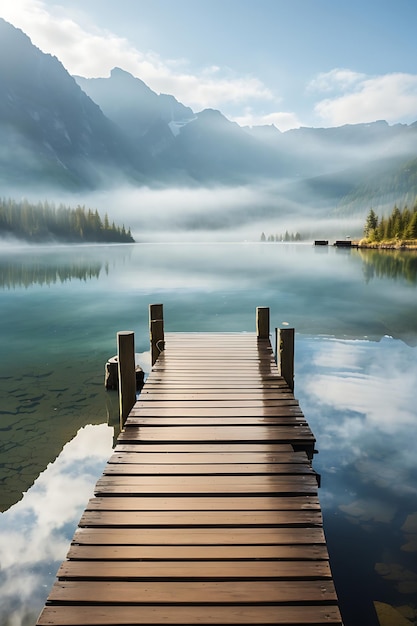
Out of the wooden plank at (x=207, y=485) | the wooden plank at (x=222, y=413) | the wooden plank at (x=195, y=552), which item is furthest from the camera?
the wooden plank at (x=222, y=413)

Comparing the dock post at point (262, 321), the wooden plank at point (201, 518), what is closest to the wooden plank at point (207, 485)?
the wooden plank at point (201, 518)

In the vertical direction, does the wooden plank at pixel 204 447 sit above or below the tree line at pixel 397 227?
below

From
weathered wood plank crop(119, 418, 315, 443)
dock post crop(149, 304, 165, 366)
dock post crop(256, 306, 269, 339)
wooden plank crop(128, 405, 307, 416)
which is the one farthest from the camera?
dock post crop(256, 306, 269, 339)

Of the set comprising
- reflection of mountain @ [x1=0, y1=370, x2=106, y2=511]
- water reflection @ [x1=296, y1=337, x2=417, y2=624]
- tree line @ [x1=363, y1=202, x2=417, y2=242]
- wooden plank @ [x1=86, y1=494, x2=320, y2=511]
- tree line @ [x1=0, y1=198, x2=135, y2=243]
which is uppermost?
tree line @ [x1=0, y1=198, x2=135, y2=243]

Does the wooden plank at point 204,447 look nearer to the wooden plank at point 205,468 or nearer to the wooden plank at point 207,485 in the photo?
the wooden plank at point 205,468

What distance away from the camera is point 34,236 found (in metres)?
164

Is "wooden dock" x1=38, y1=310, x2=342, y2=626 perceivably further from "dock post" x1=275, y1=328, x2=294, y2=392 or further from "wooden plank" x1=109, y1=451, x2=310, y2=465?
"dock post" x1=275, y1=328, x2=294, y2=392

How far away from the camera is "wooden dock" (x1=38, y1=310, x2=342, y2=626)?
318 cm

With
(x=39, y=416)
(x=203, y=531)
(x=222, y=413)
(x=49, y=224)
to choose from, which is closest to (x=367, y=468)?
(x=222, y=413)

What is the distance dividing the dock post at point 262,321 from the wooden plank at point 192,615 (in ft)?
29.6

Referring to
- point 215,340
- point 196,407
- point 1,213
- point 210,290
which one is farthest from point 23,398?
point 1,213

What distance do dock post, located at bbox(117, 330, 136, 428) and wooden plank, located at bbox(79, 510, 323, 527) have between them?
152 inches

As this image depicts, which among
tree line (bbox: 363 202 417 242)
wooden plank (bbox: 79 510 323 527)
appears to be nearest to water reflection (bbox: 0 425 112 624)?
wooden plank (bbox: 79 510 323 527)

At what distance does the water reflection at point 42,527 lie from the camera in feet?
17.1
